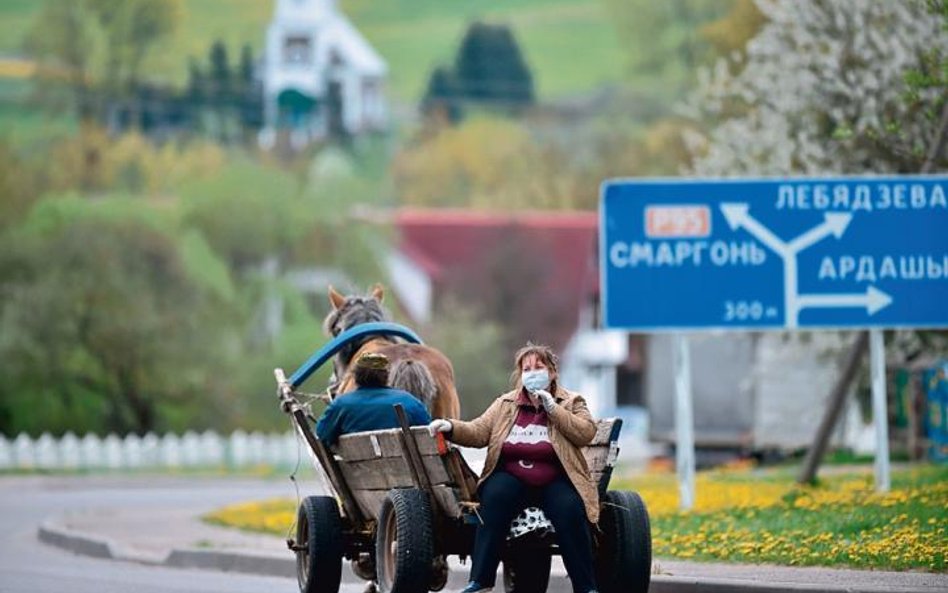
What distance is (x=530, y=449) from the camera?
13.1 metres

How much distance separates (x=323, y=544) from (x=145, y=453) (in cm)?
3965

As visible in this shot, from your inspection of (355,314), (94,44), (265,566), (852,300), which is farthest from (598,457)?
(94,44)

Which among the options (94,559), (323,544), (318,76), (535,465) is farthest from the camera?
(318,76)

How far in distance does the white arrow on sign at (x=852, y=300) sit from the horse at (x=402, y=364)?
7130 mm

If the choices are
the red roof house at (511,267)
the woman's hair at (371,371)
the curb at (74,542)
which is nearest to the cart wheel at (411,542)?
the woman's hair at (371,371)

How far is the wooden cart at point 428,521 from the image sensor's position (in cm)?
1316

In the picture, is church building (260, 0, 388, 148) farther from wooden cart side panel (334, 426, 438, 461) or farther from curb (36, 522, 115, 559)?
wooden cart side panel (334, 426, 438, 461)

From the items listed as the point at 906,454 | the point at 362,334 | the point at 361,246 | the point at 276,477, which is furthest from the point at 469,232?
the point at 362,334

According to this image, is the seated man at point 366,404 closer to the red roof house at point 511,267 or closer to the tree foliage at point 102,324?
the tree foliage at point 102,324

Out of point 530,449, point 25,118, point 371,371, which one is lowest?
point 530,449

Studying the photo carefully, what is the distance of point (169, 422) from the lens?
61656mm

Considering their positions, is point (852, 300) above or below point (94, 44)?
below

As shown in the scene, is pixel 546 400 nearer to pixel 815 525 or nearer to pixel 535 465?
pixel 535 465

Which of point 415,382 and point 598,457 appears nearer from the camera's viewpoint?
point 598,457
